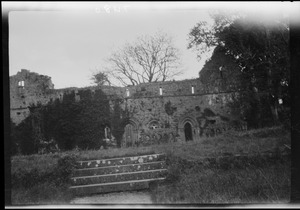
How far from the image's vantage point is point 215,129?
6492mm

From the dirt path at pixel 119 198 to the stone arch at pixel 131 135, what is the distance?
4.77ft

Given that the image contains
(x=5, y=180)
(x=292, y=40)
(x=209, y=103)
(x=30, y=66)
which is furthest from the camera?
(x=209, y=103)

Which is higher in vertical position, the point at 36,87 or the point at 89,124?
the point at 36,87

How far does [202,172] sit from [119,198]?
77.5 inches

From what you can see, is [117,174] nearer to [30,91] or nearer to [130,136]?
[130,136]

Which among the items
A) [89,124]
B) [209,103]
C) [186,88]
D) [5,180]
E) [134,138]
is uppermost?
[186,88]

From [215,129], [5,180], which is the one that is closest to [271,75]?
[215,129]

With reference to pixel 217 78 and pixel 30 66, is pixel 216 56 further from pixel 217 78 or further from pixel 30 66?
pixel 30 66

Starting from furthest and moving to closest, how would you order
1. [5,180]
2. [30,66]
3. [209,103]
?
[209,103] < [30,66] < [5,180]

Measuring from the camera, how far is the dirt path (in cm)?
505

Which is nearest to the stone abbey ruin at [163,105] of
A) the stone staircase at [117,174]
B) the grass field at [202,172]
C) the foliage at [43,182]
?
the grass field at [202,172]

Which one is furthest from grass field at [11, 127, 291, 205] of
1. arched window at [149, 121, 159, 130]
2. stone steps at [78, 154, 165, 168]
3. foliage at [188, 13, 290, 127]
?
foliage at [188, 13, 290, 127]

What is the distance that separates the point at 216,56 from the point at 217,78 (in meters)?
0.62

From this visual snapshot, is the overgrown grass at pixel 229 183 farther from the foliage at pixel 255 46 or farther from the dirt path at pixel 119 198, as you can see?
the foliage at pixel 255 46
